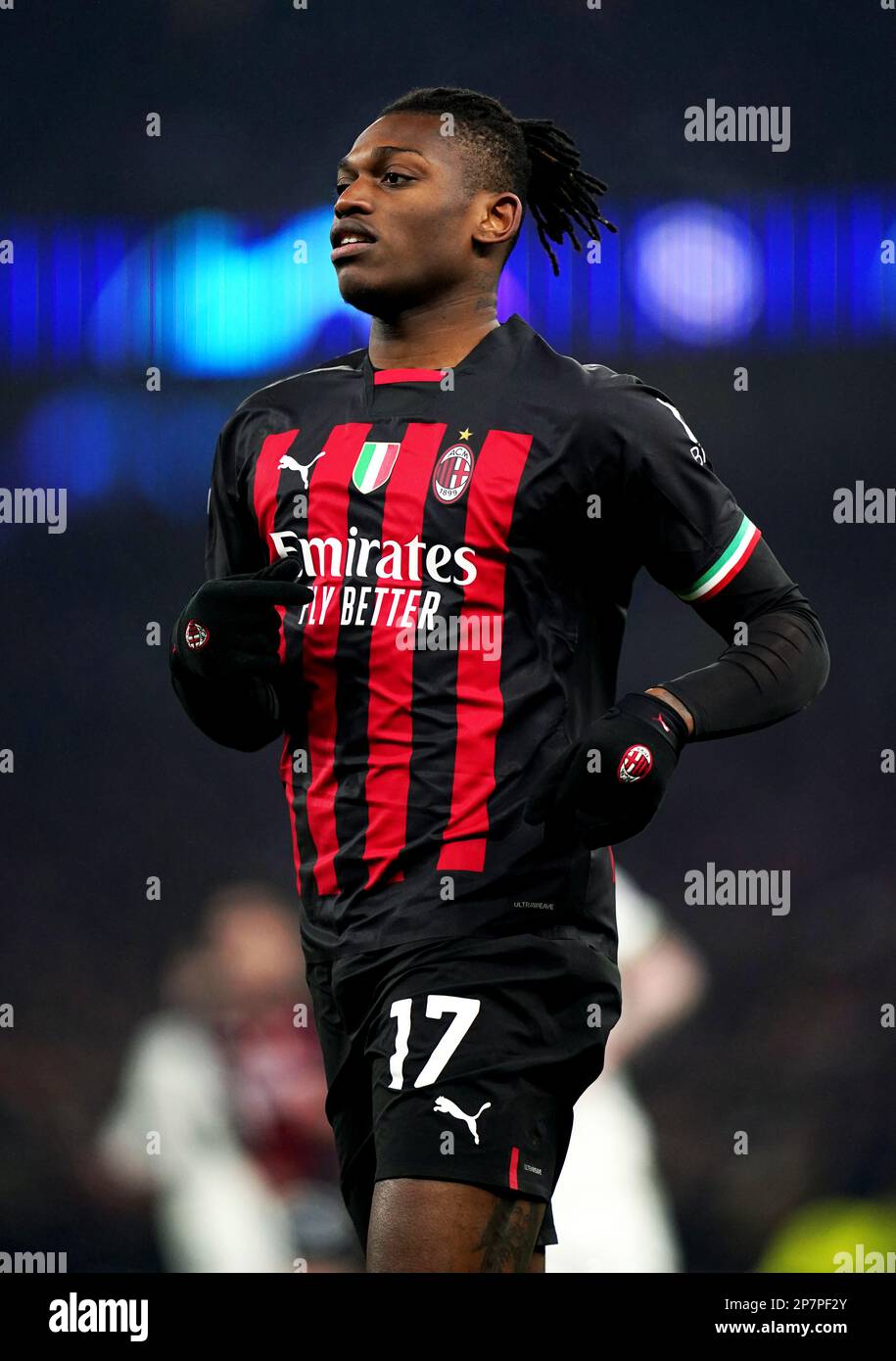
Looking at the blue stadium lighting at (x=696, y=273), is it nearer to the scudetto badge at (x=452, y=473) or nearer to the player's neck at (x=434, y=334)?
the player's neck at (x=434, y=334)

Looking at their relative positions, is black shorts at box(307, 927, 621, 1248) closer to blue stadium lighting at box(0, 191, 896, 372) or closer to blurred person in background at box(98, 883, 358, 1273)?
blurred person in background at box(98, 883, 358, 1273)

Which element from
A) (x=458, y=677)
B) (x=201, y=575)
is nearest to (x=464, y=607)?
(x=458, y=677)

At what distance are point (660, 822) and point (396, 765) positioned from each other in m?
2.02

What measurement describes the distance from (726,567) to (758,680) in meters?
0.17

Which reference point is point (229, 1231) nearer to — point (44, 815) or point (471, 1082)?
point (44, 815)

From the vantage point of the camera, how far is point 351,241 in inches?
99.3

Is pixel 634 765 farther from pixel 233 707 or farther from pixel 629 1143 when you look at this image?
pixel 629 1143

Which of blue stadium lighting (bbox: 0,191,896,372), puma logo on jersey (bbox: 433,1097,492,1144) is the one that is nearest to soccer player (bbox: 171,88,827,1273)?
puma logo on jersey (bbox: 433,1097,492,1144)

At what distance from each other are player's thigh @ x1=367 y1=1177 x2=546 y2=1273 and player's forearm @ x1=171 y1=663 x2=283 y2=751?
0.64 m

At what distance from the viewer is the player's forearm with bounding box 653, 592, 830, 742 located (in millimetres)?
2348

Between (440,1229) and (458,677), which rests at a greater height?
(458,677)

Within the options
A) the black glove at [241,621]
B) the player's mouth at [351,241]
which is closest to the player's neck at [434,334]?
the player's mouth at [351,241]

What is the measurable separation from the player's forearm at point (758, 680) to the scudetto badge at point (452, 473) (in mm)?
372
